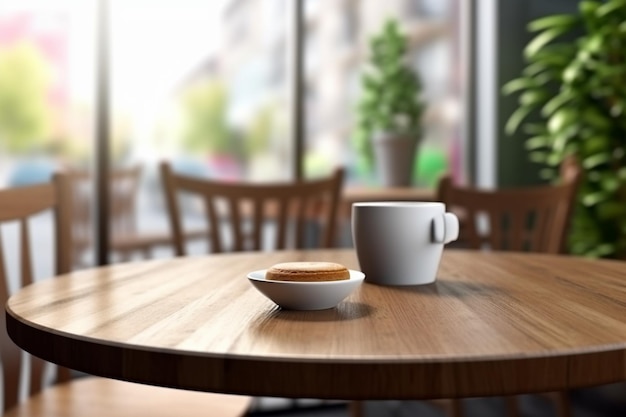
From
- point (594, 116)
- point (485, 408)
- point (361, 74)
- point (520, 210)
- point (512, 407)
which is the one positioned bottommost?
point (485, 408)

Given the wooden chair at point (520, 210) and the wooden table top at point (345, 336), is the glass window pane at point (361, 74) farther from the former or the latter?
the wooden table top at point (345, 336)

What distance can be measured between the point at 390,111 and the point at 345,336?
2.74m

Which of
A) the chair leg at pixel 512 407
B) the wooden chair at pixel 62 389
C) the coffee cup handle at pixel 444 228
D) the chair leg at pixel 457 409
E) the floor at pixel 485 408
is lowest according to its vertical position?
the floor at pixel 485 408

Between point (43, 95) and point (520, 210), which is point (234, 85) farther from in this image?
point (520, 210)

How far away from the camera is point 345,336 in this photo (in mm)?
708

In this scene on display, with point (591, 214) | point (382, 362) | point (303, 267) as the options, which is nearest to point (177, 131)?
point (591, 214)

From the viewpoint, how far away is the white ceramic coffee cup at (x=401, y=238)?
38.8 inches

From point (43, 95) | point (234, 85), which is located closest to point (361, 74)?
point (234, 85)

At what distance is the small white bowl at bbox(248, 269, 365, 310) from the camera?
0.81 meters

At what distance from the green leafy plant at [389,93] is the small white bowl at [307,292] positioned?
258cm

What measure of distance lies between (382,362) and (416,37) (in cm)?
327

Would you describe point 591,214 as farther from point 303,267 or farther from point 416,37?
point 303,267

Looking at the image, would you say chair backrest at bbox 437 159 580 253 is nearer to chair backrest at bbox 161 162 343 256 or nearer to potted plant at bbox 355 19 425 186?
chair backrest at bbox 161 162 343 256

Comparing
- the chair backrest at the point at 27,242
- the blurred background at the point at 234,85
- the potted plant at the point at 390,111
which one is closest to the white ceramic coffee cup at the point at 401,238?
the chair backrest at the point at 27,242
